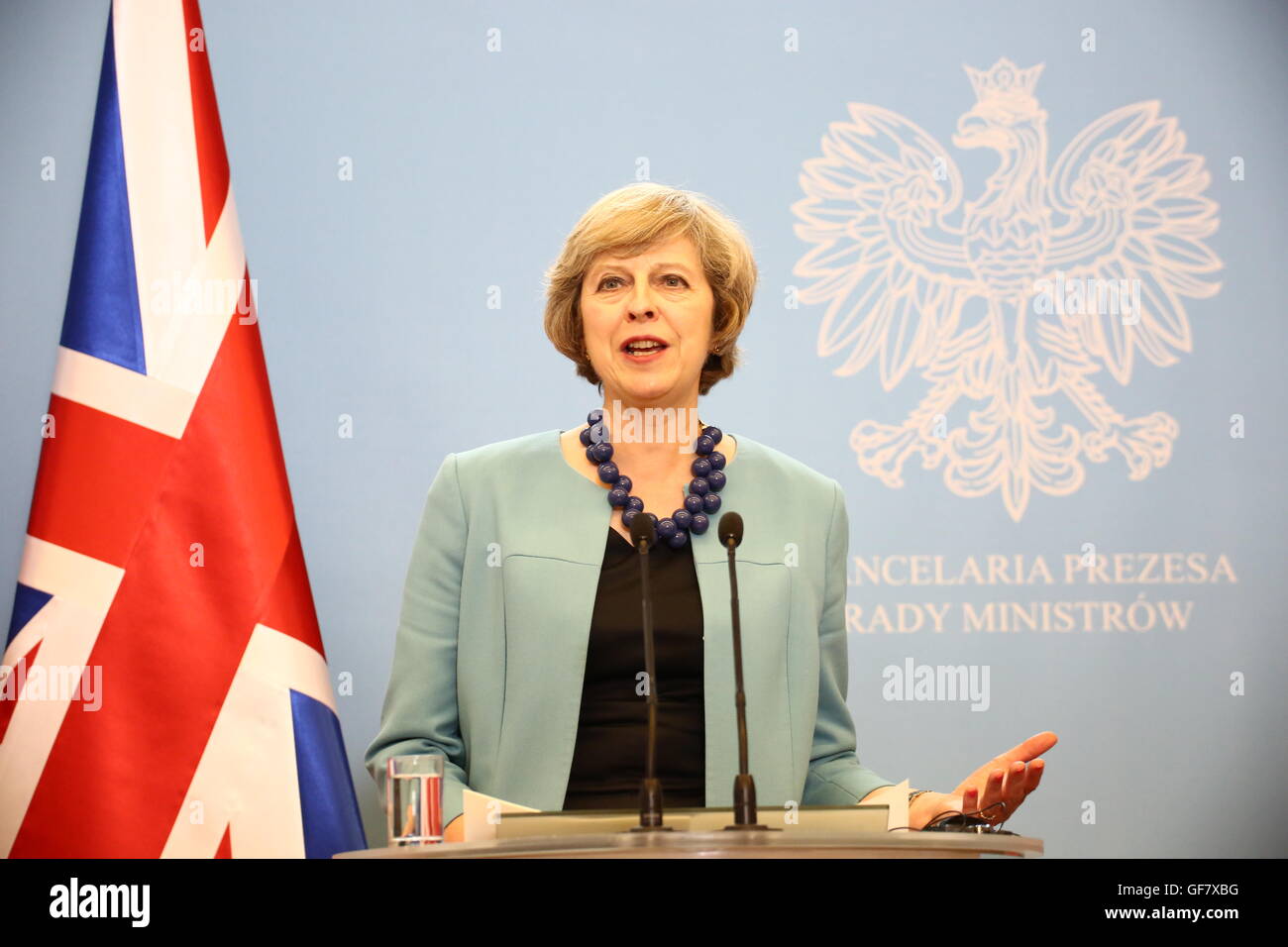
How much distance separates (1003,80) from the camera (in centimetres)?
348

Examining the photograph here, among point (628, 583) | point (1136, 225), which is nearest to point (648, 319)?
point (628, 583)

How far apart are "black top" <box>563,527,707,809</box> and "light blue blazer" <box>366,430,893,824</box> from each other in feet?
0.10

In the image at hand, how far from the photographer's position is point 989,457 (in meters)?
3.38

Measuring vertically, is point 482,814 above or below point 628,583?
below

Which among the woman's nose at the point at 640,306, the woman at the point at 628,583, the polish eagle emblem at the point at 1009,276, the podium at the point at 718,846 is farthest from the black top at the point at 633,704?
the polish eagle emblem at the point at 1009,276

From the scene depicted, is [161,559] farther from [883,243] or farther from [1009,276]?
[1009,276]

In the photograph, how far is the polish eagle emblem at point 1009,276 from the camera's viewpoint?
133 inches

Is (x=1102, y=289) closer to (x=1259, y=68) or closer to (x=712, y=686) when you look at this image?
(x=1259, y=68)

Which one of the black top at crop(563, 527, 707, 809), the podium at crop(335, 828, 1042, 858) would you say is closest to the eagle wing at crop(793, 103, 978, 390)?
the black top at crop(563, 527, 707, 809)

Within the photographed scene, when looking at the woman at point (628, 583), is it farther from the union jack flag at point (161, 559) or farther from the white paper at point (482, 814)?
the union jack flag at point (161, 559)

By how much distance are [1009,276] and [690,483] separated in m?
1.36

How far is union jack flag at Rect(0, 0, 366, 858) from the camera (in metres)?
2.81

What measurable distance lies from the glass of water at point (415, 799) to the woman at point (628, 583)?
28cm
